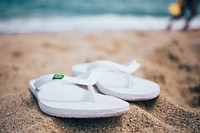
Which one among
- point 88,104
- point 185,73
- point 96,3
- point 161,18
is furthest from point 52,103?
point 96,3

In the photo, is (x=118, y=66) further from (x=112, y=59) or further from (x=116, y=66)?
(x=112, y=59)

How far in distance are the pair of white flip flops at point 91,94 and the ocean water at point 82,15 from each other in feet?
9.22

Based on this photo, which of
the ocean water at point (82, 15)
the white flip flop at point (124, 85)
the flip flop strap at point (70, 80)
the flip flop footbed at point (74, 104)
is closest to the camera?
the flip flop footbed at point (74, 104)

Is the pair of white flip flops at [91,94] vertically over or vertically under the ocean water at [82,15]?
over

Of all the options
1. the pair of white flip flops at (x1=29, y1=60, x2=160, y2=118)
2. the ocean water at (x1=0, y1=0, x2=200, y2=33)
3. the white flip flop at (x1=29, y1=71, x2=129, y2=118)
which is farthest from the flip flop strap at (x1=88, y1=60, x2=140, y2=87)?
the ocean water at (x1=0, y1=0, x2=200, y2=33)

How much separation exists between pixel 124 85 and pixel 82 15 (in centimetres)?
406

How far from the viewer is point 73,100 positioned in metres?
1.27

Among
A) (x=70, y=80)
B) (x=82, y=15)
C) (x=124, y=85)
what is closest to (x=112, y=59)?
(x=124, y=85)

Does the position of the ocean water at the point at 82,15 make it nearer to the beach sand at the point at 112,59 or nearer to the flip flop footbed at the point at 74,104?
the beach sand at the point at 112,59

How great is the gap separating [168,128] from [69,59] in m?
1.63

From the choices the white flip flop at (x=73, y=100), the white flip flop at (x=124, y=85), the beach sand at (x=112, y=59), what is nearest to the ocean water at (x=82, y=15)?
the beach sand at (x=112, y=59)

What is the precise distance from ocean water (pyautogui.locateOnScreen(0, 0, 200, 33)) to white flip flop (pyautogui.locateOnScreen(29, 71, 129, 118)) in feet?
9.53

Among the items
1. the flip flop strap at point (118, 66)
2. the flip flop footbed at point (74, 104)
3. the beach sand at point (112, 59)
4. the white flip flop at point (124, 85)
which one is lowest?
the beach sand at point (112, 59)

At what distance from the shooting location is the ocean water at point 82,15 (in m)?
4.41
